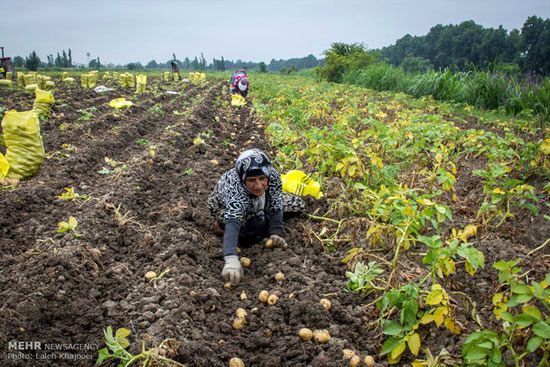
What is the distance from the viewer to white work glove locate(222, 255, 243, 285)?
216cm

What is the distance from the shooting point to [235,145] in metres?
5.58

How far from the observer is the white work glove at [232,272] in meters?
2.16

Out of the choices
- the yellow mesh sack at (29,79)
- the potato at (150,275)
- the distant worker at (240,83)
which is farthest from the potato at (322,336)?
the yellow mesh sack at (29,79)

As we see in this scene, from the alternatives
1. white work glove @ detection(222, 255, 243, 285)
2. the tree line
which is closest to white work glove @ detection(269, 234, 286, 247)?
white work glove @ detection(222, 255, 243, 285)

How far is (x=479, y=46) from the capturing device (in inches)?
1949

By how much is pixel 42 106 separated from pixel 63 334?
6850 mm

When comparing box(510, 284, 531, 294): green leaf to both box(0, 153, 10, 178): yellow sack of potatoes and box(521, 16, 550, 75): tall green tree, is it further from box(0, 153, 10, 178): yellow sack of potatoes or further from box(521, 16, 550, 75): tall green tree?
box(521, 16, 550, 75): tall green tree

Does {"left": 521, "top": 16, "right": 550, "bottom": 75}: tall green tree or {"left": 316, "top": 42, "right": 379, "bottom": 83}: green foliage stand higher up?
{"left": 521, "top": 16, "right": 550, "bottom": 75}: tall green tree

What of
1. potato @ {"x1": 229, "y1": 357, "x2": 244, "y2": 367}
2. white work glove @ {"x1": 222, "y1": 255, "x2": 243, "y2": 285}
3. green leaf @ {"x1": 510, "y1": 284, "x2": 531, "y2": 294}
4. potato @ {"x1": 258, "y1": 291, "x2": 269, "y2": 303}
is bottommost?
potato @ {"x1": 229, "y1": 357, "x2": 244, "y2": 367}

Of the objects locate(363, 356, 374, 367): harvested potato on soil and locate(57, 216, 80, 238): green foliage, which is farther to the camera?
locate(57, 216, 80, 238): green foliage

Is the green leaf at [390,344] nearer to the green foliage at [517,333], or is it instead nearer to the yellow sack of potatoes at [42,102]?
the green foliage at [517,333]

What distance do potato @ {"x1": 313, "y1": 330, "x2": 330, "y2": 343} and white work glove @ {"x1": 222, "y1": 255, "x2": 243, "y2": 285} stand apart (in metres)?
0.66

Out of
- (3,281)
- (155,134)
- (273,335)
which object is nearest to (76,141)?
(155,134)

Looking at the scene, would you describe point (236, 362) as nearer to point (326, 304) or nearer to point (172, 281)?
point (326, 304)
